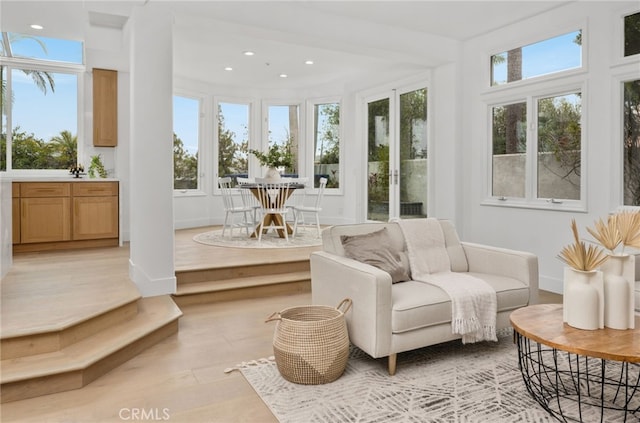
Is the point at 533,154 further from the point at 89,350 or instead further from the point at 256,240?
the point at 89,350

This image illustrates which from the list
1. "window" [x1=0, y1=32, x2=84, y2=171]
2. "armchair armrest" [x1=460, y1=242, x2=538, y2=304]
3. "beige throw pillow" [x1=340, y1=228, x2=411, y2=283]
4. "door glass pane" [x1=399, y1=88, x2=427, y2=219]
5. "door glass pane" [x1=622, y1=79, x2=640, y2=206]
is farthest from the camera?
"door glass pane" [x1=399, y1=88, x2=427, y2=219]

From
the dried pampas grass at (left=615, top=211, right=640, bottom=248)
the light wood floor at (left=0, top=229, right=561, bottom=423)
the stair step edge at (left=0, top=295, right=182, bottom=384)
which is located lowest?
the light wood floor at (left=0, top=229, right=561, bottom=423)

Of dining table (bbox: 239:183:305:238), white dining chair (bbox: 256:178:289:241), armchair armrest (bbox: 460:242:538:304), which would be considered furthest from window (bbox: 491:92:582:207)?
white dining chair (bbox: 256:178:289:241)

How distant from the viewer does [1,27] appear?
4.92 meters

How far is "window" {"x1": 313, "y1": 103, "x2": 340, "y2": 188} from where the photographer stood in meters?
8.60

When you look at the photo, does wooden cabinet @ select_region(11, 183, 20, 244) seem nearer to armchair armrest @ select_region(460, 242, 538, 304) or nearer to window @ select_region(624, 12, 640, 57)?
armchair armrest @ select_region(460, 242, 538, 304)

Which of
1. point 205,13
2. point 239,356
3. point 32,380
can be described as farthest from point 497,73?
point 32,380

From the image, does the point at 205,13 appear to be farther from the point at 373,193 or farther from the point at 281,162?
the point at 373,193

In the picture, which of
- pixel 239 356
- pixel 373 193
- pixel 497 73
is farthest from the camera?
pixel 373 193

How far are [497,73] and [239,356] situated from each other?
174 inches

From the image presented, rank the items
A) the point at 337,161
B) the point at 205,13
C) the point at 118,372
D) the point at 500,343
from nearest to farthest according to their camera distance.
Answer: the point at 118,372 → the point at 500,343 → the point at 205,13 → the point at 337,161

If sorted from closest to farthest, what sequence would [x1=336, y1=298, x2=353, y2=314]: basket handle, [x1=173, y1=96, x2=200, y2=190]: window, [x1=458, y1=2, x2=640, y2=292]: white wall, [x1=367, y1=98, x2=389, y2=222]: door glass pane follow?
[x1=336, y1=298, x2=353, y2=314]: basket handle, [x1=458, y1=2, x2=640, y2=292]: white wall, [x1=367, y1=98, x2=389, y2=222]: door glass pane, [x1=173, y1=96, x2=200, y2=190]: window

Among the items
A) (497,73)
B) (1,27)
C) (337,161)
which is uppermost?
(1,27)

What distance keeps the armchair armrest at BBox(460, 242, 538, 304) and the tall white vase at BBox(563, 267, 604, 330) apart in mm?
984
